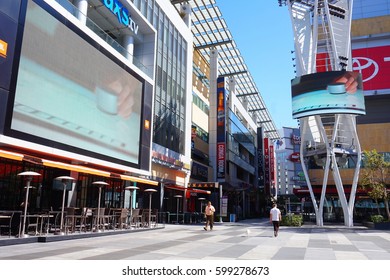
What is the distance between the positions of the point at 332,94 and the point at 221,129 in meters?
16.3

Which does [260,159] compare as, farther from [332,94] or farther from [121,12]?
[121,12]

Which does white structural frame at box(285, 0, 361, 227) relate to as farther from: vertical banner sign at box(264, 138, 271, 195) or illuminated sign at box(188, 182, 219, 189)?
vertical banner sign at box(264, 138, 271, 195)

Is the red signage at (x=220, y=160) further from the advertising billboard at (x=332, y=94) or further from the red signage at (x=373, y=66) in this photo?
the red signage at (x=373, y=66)

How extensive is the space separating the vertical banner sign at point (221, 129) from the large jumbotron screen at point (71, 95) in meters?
19.7

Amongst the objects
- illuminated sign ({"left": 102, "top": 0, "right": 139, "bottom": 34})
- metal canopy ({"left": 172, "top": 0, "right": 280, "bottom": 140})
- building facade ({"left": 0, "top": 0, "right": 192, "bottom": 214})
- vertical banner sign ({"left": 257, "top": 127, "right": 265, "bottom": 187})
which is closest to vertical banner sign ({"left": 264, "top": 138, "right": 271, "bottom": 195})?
vertical banner sign ({"left": 257, "top": 127, "right": 265, "bottom": 187})

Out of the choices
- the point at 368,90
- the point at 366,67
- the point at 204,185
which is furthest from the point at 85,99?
the point at 366,67

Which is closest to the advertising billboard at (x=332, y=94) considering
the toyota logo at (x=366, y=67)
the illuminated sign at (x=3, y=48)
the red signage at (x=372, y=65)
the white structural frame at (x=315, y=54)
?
the white structural frame at (x=315, y=54)

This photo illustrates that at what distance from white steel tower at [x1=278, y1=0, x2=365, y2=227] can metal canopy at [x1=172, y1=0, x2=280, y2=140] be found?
8.02m

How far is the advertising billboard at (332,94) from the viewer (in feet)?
105

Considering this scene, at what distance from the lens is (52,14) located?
58.4ft

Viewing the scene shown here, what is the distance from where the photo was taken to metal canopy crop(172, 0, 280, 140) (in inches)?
1617

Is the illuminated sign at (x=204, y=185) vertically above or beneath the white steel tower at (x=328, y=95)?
beneath

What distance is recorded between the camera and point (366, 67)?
51.7m

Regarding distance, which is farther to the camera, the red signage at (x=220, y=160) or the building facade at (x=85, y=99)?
the red signage at (x=220, y=160)
